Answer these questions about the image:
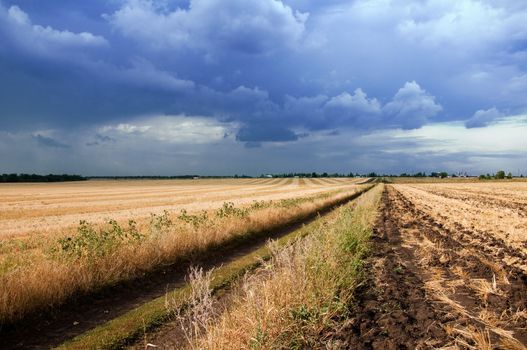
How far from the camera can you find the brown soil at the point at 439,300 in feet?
21.4

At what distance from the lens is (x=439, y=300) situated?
8750mm

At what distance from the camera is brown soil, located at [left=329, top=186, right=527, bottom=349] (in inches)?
257

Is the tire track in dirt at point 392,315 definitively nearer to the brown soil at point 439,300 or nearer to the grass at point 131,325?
the brown soil at point 439,300

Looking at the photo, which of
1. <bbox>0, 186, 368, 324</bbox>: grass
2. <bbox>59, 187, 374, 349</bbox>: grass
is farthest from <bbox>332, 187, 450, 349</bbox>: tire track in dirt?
<bbox>0, 186, 368, 324</bbox>: grass

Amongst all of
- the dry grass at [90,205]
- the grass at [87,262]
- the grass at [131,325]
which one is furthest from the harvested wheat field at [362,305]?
the dry grass at [90,205]

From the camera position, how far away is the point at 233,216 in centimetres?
2141

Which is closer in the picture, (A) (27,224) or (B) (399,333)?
(B) (399,333)

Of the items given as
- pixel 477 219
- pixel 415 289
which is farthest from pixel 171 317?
pixel 477 219

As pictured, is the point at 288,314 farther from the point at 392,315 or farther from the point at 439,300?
the point at 439,300

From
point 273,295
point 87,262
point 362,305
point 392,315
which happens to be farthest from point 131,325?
point 392,315

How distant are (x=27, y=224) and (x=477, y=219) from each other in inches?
1212

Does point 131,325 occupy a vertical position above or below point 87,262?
A: below

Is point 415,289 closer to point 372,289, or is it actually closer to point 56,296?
point 372,289

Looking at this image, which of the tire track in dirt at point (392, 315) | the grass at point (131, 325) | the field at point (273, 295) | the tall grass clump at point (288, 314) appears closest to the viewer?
the tall grass clump at point (288, 314)
